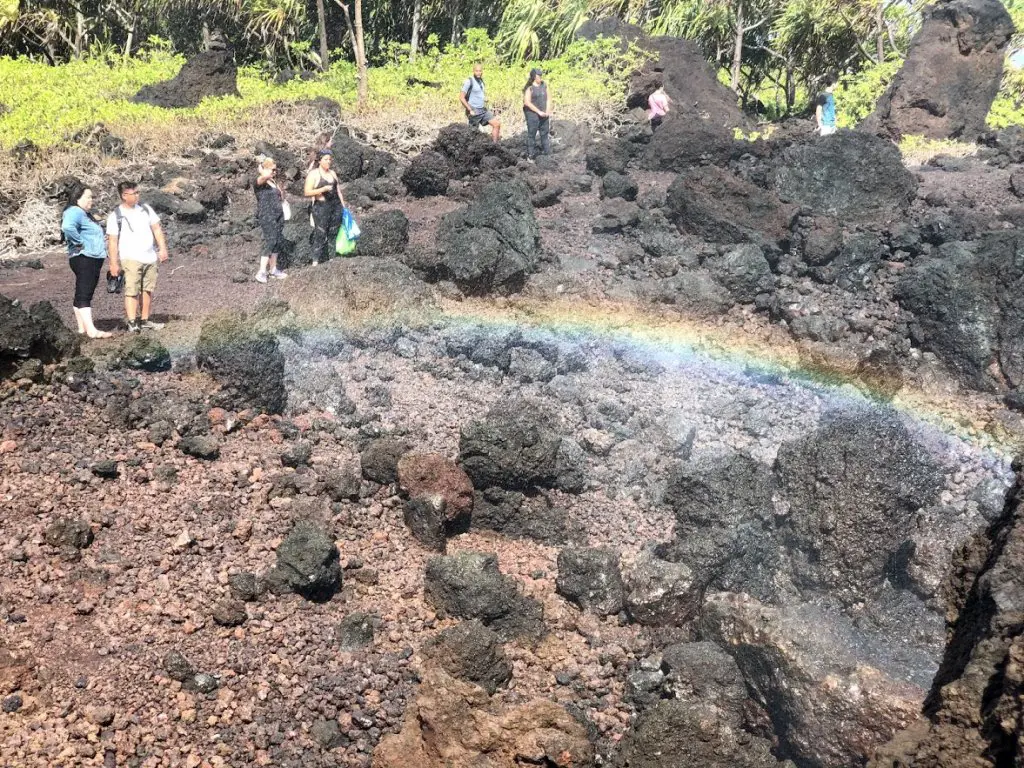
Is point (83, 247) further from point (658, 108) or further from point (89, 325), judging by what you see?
point (658, 108)

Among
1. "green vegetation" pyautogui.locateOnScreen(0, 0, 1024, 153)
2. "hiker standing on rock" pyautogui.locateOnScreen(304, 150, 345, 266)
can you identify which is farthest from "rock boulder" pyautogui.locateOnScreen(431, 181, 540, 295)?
"green vegetation" pyautogui.locateOnScreen(0, 0, 1024, 153)

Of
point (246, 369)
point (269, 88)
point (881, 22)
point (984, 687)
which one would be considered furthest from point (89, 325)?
point (881, 22)

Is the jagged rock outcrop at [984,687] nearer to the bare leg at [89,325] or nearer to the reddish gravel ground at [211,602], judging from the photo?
the reddish gravel ground at [211,602]

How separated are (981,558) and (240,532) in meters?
5.18

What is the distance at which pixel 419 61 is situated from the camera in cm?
2461

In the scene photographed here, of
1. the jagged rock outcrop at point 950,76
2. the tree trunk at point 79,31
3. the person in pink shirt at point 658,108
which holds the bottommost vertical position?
the tree trunk at point 79,31

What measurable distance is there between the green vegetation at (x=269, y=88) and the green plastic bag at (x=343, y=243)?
7.05 metres

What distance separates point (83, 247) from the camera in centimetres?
944

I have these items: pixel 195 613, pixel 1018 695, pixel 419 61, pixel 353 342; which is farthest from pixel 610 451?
pixel 419 61

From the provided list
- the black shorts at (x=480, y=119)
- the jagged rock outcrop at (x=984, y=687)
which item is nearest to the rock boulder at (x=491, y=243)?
the black shorts at (x=480, y=119)

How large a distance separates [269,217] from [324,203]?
0.73 meters

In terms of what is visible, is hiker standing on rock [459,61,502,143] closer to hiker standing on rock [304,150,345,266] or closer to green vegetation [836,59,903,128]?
hiker standing on rock [304,150,345,266]

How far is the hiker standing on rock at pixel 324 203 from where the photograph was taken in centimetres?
1159

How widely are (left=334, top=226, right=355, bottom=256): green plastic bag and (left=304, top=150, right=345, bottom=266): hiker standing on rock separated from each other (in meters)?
0.08
